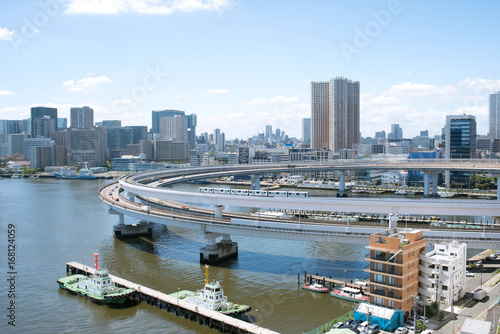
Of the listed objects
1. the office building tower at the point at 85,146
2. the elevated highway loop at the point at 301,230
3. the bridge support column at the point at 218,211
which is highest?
the office building tower at the point at 85,146

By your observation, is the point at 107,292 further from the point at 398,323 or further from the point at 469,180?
the point at 469,180

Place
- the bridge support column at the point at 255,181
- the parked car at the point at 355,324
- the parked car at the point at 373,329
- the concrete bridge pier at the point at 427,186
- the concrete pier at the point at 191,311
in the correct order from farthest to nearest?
the bridge support column at the point at 255,181, the concrete bridge pier at the point at 427,186, the concrete pier at the point at 191,311, the parked car at the point at 355,324, the parked car at the point at 373,329

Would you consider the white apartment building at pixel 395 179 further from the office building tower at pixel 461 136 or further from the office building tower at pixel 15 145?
the office building tower at pixel 15 145

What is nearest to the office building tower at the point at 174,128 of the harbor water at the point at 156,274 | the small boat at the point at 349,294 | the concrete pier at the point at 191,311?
the harbor water at the point at 156,274

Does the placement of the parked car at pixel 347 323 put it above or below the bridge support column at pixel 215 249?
below

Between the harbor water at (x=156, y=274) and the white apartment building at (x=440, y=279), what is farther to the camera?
the white apartment building at (x=440, y=279)

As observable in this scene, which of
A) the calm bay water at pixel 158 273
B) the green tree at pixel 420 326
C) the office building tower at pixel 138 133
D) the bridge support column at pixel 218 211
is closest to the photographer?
the green tree at pixel 420 326

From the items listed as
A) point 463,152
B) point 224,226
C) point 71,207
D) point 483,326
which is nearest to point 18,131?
point 71,207
